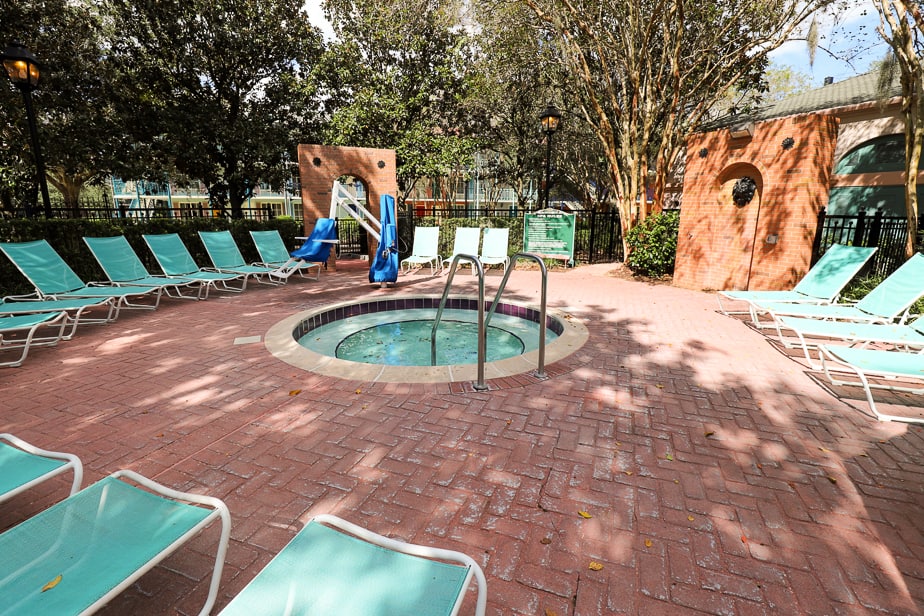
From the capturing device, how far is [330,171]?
11820 millimetres

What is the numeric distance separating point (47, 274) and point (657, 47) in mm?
15253

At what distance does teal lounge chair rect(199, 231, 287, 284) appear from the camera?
29.5 feet

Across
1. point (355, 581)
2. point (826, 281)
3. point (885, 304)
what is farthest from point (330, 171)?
point (355, 581)

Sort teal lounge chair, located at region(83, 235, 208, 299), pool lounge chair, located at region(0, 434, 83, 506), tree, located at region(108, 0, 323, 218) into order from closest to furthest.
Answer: pool lounge chair, located at region(0, 434, 83, 506) < teal lounge chair, located at region(83, 235, 208, 299) < tree, located at region(108, 0, 323, 218)

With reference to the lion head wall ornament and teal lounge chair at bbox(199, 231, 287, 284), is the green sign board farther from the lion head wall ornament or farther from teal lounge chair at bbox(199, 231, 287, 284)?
teal lounge chair at bbox(199, 231, 287, 284)

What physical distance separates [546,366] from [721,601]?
281 cm

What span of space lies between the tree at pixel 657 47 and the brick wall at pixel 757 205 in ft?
8.29

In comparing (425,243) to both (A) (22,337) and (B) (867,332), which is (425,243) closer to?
(A) (22,337)

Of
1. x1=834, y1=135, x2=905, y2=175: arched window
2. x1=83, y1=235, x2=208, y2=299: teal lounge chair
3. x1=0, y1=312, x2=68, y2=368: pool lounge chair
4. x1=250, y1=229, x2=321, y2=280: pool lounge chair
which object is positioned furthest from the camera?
x1=834, y1=135, x2=905, y2=175: arched window

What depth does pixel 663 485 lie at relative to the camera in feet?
8.77

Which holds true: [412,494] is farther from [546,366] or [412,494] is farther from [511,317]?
[511,317]

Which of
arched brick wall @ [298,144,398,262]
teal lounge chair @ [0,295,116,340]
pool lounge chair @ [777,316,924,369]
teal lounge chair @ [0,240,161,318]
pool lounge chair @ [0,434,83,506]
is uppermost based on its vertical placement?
arched brick wall @ [298,144,398,262]

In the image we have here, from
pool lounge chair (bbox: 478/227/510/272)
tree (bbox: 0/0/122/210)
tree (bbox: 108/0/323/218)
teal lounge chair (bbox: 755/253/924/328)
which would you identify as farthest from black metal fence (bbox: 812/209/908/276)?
tree (bbox: 0/0/122/210)

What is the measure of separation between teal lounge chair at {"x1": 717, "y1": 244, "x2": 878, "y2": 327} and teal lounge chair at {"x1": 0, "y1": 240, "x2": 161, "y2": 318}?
939cm
